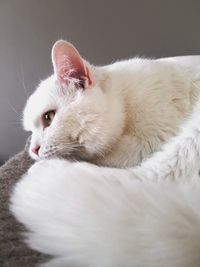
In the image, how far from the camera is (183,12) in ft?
5.42

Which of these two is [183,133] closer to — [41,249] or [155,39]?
[41,249]

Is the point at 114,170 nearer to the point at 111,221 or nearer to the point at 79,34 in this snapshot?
the point at 111,221

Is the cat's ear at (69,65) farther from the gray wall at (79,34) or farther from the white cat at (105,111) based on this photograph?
the gray wall at (79,34)

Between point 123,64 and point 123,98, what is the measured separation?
0.16 meters

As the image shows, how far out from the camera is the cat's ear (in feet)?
2.92

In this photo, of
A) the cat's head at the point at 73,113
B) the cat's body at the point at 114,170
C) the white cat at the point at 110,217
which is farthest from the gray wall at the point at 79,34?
the white cat at the point at 110,217

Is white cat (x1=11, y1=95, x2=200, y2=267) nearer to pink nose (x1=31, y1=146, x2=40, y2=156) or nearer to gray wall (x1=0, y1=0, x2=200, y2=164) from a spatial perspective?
pink nose (x1=31, y1=146, x2=40, y2=156)

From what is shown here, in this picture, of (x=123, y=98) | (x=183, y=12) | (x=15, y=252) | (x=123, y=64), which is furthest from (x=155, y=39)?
(x=15, y=252)

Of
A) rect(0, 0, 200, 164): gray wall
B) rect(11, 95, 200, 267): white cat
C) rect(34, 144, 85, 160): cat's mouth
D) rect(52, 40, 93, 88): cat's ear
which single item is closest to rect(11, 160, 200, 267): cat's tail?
rect(11, 95, 200, 267): white cat

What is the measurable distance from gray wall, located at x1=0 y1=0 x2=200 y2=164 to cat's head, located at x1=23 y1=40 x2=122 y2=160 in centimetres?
87

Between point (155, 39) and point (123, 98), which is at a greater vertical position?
point (155, 39)

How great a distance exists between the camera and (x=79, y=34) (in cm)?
184

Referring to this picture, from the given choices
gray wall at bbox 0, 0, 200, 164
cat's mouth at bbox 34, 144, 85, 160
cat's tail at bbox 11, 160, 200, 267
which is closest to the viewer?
cat's tail at bbox 11, 160, 200, 267

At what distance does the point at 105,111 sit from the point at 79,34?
41.7 inches
